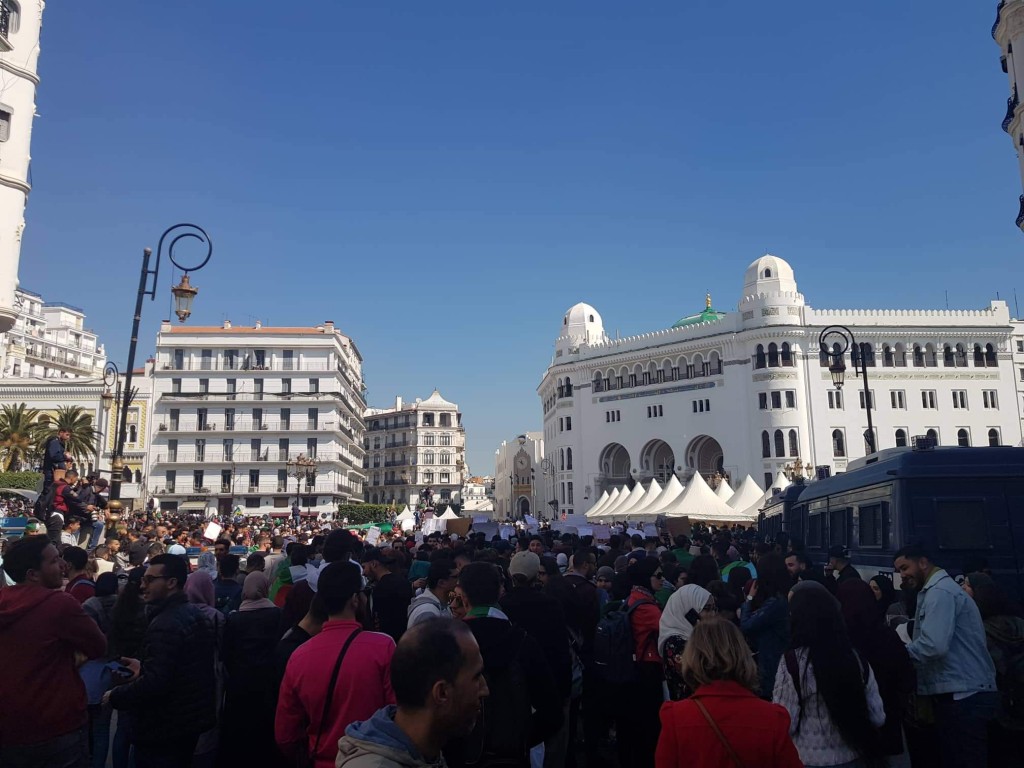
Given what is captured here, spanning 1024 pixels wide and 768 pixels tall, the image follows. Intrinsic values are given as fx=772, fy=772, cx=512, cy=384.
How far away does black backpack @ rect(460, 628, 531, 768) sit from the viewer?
3.94 meters

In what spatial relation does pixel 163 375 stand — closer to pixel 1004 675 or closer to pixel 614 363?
pixel 614 363

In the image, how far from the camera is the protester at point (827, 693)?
12.1ft

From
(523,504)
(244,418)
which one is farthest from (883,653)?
(523,504)

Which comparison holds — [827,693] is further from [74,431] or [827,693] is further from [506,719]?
[74,431]

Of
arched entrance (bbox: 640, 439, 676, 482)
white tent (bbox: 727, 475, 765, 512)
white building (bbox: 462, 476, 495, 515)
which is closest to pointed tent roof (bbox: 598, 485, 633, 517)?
white tent (bbox: 727, 475, 765, 512)

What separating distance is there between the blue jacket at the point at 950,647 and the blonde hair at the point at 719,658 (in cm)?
261

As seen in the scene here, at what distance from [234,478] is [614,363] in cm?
3188

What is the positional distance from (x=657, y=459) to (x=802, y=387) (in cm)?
1284

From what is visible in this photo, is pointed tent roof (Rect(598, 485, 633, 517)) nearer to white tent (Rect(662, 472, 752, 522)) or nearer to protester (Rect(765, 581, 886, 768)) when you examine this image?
white tent (Rect(662, 472, 752, 522))

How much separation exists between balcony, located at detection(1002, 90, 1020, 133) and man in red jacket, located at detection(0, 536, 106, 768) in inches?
1062

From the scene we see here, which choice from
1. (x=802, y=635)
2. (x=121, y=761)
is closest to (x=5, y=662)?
(x=121, y=761)

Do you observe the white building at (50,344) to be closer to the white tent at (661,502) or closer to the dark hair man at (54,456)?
the white tent at (661,502)

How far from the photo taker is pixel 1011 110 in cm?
2331

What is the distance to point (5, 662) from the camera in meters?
3.98
